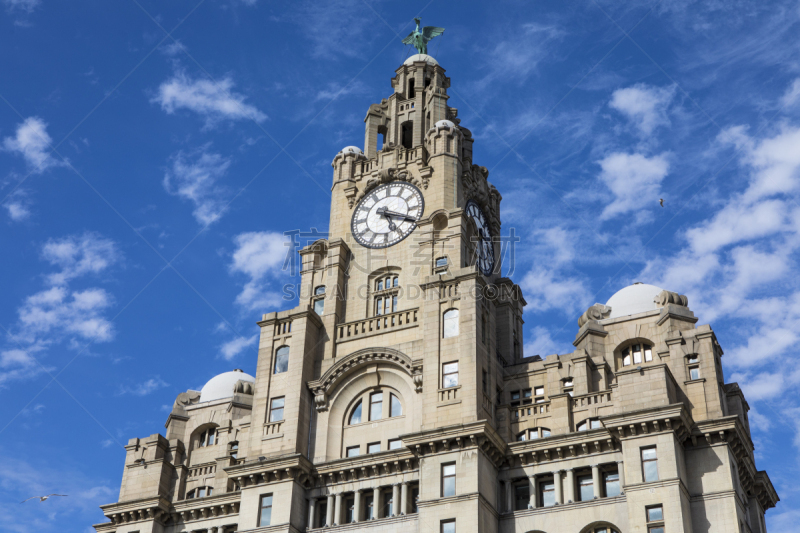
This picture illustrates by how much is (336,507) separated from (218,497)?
8.83 metres

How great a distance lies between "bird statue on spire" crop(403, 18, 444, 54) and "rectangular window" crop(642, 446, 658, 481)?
48665 mm

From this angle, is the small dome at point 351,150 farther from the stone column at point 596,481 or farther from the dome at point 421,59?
the stone column at point 596,481

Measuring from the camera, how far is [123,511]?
6588 centimetres

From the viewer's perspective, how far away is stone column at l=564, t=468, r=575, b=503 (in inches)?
2200

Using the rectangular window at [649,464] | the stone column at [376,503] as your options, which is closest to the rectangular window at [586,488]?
the rectangular window at [649,464]

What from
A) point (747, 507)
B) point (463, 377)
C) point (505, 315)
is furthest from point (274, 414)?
point (747, 507)

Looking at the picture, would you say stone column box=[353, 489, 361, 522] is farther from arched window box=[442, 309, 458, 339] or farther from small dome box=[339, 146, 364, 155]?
small dome box=[339, 146, 364, 155]

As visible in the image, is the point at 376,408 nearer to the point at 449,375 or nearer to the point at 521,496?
the point at 449,375

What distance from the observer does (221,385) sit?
75688 mm

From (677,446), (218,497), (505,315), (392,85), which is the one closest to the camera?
(677,446)

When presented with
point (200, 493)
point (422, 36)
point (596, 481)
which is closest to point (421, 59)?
point (422, 36)

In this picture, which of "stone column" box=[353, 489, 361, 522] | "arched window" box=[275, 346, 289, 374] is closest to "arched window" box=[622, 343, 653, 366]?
"stone column" box=[353, 489, 361, 522]

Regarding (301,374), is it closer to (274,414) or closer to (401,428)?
(274,414)

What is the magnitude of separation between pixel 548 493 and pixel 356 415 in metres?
13.5
